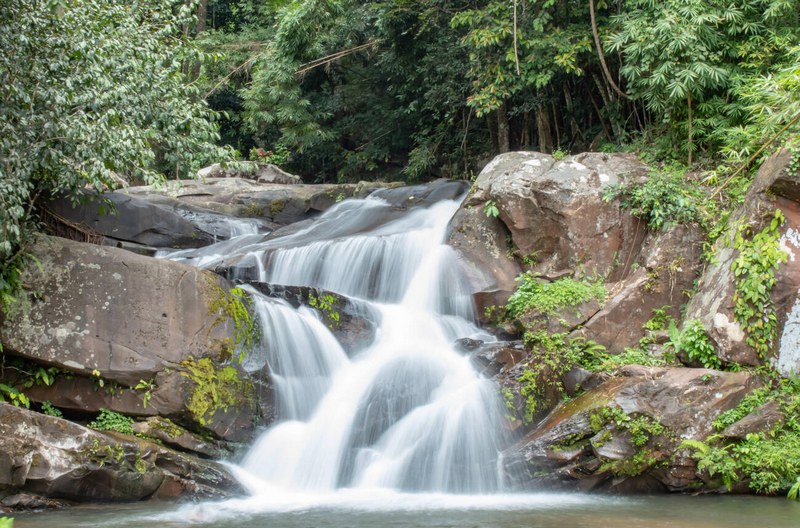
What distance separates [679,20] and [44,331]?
10089mm

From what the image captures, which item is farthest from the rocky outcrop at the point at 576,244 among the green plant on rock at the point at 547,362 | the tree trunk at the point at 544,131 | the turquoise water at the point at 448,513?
the tree trunk at the point at 544,131

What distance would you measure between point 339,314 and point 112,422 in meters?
3.30

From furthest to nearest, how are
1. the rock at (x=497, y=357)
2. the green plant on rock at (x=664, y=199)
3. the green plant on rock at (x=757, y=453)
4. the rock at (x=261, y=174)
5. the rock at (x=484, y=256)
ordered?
the rock at (x=261, y=174)
the rock at (x=484, y=256)
the green plant on rock at (x=664, y=199)
the rock at (x=497, y=357)
the green plant on rock at (x=757, y=453)

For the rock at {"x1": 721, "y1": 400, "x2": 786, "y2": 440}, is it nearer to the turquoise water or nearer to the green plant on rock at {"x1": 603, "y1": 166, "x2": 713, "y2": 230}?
the turquoise water

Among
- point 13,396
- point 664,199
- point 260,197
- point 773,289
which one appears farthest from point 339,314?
point 260,197

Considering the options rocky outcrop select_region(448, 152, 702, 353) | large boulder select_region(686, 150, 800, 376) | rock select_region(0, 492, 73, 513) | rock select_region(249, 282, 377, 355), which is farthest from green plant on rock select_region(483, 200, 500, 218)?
rock select_region(0, 492, 73, 513)

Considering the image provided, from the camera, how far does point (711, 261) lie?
32.1 ft

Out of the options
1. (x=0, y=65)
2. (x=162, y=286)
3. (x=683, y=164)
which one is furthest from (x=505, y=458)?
(x=0, y=65)

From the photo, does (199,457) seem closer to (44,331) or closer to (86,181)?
(44,331)

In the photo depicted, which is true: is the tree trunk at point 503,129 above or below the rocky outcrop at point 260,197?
above

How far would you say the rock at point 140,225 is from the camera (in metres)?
12.8

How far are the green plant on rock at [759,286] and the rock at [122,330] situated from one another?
240 inches

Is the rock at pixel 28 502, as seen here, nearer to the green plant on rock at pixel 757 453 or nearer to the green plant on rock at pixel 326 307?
the green plant on rock at pixel 326 307

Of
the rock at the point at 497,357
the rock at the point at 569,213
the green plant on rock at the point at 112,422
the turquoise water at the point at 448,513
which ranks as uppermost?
the rock at the point at 569,213
